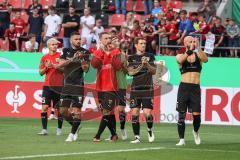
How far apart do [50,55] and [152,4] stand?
42.0 feet

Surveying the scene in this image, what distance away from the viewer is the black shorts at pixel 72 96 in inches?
730

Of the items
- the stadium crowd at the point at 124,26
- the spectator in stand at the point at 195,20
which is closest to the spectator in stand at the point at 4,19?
the stadium crowd at the point at 124,26

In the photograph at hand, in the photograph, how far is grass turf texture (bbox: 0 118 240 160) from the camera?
15289mm

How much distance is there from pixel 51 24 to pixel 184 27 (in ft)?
17.2

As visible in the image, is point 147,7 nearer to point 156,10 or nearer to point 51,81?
point 156,10

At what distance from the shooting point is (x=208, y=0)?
3080 centimetres

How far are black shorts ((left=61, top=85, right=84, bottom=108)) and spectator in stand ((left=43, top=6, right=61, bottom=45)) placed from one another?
12.0 m

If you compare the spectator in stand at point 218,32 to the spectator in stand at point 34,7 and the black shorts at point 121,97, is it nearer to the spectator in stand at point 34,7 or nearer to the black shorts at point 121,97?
the spectator in stand at point 34,7

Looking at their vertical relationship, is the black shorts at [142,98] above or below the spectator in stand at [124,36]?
below

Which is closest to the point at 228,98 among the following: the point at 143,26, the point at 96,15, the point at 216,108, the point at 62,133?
the point at 216,108

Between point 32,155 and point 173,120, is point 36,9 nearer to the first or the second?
point 173,120

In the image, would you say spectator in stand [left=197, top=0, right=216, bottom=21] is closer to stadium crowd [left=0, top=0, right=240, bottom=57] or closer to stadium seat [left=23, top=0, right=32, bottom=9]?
stadium crowd [left=0, top=0, right=240, bottom=57]

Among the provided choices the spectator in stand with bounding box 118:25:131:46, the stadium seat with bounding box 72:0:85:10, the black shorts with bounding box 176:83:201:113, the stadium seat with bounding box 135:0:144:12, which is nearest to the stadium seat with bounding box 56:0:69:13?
the stadium seat with bounding box 72:0:85:10

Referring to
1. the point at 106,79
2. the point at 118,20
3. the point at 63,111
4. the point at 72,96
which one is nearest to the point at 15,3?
the point at 118,20
